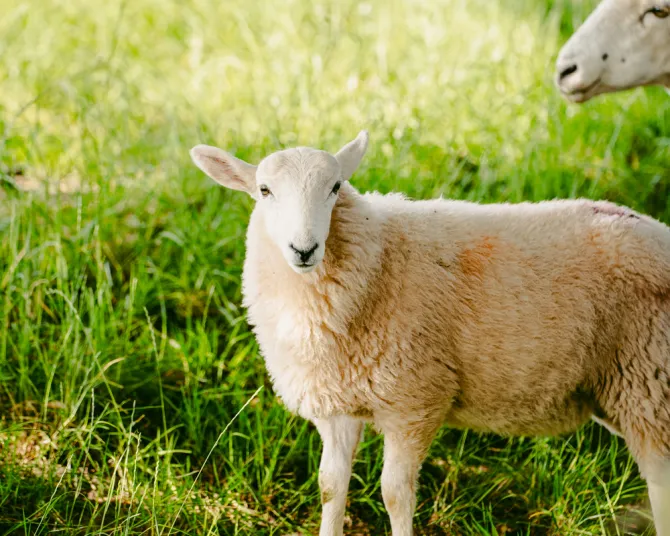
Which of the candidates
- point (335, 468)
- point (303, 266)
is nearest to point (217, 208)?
point (335, 468)

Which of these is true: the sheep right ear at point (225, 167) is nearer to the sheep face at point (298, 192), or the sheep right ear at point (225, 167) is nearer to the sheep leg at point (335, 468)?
the sheep face at point (298, 192)

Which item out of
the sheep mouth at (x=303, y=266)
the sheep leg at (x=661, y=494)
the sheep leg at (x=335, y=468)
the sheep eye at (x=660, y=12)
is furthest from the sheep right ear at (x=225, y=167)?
the sheep eye at (x=660, y=12)

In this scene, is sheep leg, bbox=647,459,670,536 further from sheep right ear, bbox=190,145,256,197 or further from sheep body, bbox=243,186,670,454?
sheep right ear, bbox=190,145,256,197

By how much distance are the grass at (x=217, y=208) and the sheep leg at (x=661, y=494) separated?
0.25 meters

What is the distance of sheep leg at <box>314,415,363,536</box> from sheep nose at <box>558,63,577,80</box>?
178 centimetres

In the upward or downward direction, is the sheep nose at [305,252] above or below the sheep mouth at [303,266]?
above

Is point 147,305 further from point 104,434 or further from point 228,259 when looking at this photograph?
point 104,434

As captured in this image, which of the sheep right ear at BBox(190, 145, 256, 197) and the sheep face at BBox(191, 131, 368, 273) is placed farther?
the sheep right ear at BBox(190, 145, 256, 197)

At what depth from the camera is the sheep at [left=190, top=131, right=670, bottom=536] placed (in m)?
2.58

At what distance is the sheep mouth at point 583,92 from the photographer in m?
3.47

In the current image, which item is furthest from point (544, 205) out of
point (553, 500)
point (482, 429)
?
point (553, 500)

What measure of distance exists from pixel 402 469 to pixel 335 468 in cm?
28

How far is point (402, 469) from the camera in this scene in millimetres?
2623

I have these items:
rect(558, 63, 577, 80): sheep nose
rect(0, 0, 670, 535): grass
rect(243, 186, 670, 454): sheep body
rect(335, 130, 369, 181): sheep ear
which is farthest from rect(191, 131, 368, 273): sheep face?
rect(558, 63, 577, 80): sheep nose
